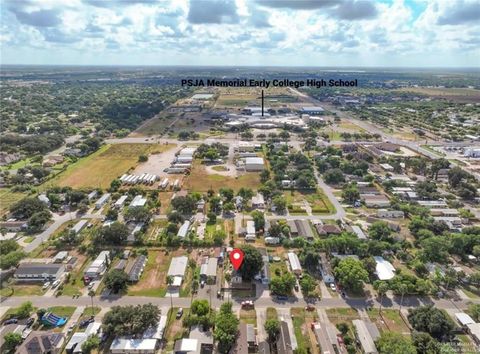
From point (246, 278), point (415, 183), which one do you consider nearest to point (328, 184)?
point (415, 183)

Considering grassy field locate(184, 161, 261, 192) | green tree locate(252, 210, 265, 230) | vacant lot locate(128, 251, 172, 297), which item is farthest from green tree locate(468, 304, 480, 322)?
grassy field locate(184, 161, 261, 192)

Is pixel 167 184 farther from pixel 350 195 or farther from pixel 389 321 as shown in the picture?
pixel 389 321

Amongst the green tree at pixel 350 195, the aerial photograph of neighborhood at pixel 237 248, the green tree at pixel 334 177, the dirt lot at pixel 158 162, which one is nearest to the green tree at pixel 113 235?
the aerial photograph of neighborhood at pixel 237 248

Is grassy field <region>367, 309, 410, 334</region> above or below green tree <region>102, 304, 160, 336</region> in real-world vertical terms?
below

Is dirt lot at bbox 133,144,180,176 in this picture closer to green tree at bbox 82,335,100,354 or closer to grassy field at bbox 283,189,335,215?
grassy field at bbox 283,189,335,215

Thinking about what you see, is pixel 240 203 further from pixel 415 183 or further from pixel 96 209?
pixel 415 183
